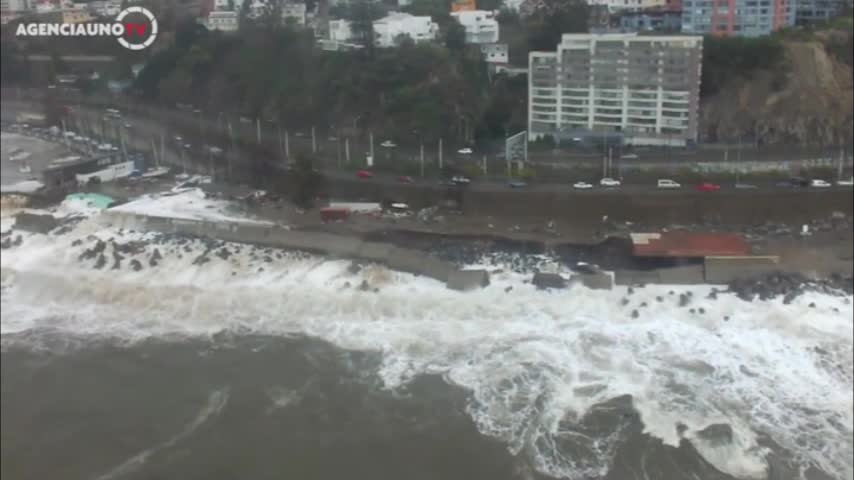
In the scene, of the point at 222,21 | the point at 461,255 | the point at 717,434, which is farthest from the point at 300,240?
the point at 717,434

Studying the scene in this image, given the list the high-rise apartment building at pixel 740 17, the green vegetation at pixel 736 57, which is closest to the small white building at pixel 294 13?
the high-rise apartment building at pixel 740 17

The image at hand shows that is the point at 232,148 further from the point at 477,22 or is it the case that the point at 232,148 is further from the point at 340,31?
the point at 477,22

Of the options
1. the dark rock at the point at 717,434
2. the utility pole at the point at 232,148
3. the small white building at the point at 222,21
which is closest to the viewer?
the dark rock at the point at 717,434

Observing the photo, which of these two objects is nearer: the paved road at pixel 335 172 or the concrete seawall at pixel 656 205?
the concrete seawall at pixel 656 205

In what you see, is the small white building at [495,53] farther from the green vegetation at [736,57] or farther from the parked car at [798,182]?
the parked car at [798,182]

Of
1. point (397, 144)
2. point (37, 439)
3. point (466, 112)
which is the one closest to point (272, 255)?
point (397, 144)

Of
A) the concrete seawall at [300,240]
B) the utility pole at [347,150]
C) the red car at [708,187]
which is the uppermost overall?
the utility pole at [347,150]

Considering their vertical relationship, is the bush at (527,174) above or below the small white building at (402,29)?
below
